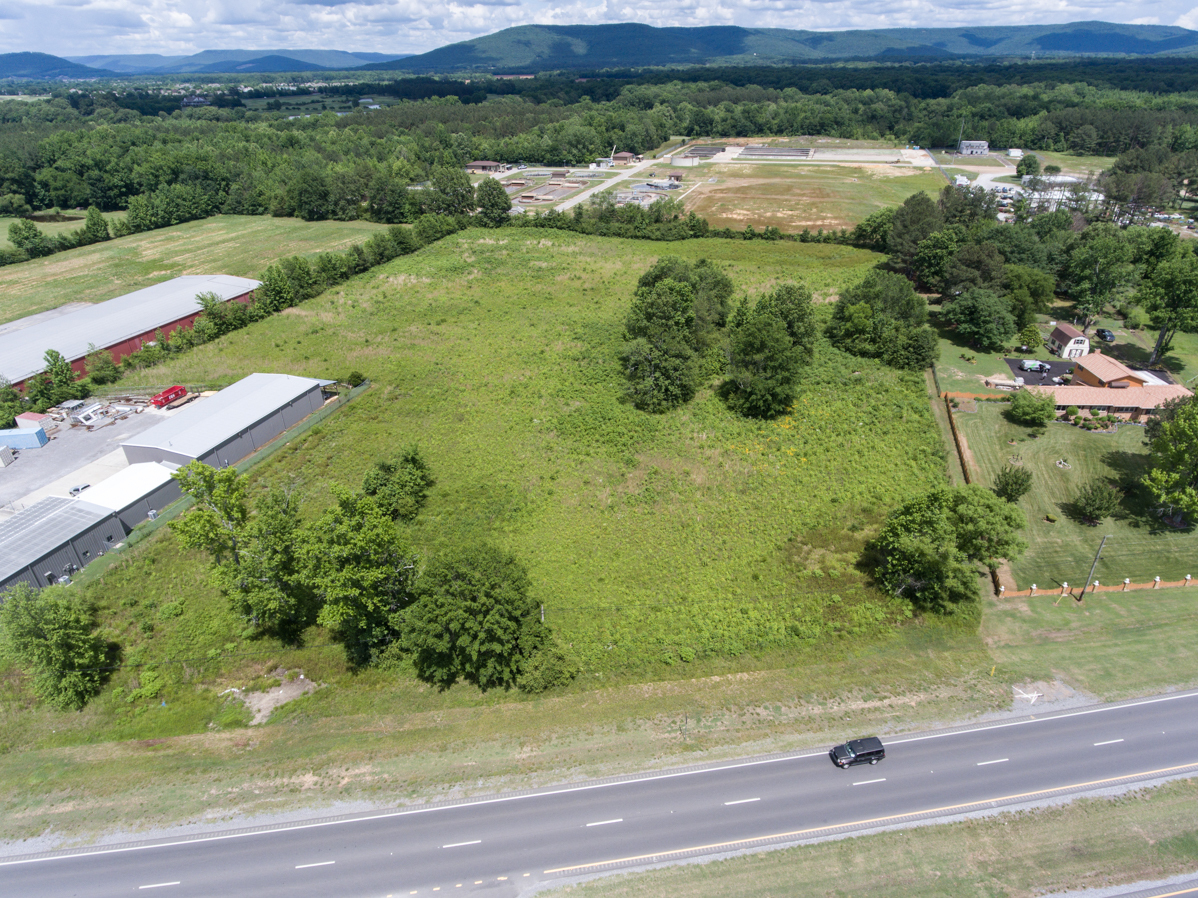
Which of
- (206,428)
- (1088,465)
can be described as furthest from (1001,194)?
(206,428)

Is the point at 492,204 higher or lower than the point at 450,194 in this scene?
lower

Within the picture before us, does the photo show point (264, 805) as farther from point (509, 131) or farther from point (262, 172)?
point (509, 131)

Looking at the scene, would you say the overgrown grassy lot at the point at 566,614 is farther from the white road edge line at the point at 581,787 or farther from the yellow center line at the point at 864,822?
the yellow center line at the point at 864,822

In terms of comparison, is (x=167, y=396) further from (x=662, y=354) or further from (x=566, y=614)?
(x=566, y=614)

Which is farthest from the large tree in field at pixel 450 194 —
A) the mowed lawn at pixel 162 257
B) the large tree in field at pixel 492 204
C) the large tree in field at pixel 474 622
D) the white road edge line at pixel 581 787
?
the white road edge line at pixel 581 787

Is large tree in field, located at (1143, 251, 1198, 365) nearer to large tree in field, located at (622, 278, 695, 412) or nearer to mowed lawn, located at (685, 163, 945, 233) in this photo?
large tree in field, located at (622, 278, 695, 412)

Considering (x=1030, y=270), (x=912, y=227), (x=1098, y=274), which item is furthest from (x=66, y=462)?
(x=1098, y=274)

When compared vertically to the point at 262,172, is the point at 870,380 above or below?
below
